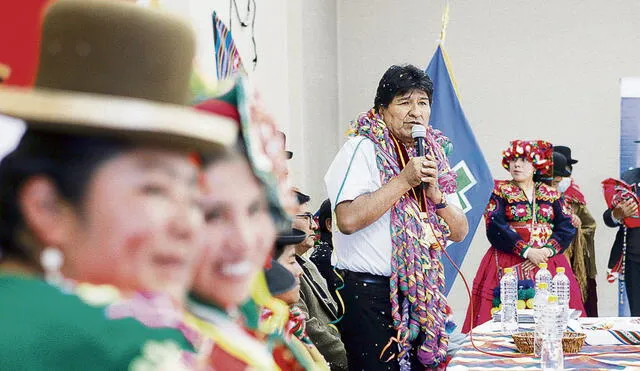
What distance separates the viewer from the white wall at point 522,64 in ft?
18.7

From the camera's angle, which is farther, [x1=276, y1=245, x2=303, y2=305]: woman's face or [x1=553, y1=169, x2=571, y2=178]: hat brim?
[x1=553, y1=169, x2=571, y2=178]: hat brim

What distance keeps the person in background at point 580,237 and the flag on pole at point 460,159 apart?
4.25 feet

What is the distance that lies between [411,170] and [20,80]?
153 centimetres

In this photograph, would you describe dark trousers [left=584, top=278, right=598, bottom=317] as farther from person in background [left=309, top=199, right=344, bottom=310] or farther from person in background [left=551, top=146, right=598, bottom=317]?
person in background [left=309, top=199, right=344, bottom=310]

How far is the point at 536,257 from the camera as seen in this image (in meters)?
3.38

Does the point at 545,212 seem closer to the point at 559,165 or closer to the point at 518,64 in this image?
the point at 559,165

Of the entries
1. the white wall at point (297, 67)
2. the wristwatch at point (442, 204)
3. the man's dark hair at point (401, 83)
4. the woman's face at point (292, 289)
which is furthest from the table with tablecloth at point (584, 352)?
the woman's face at point (292, 289)

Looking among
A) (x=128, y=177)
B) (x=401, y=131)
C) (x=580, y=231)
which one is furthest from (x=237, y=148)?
(x=580, y=231)

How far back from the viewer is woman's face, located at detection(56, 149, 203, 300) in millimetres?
326

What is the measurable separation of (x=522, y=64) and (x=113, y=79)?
573 cm

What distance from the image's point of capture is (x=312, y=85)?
4.23 metres

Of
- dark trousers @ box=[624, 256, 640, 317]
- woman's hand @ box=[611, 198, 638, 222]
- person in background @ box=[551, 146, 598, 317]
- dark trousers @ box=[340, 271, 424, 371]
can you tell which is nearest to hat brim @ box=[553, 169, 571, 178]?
person in background @ box=[551, 146, 598, 317]

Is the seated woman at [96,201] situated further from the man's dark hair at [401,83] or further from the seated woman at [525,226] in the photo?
the seated woman at [525,226]

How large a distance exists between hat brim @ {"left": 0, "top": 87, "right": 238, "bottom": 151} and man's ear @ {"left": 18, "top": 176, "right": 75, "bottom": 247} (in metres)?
0.03
